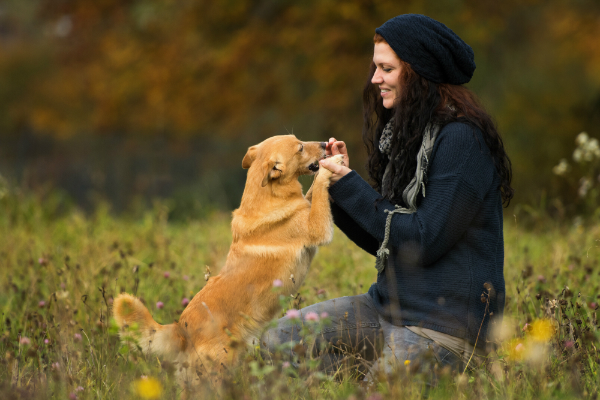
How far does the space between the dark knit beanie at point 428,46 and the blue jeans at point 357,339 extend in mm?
1188

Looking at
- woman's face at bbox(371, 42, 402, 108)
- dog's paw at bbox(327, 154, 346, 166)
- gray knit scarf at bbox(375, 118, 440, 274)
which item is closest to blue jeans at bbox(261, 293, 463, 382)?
gray knit scarf at bbox(375, 118, 440, 274)

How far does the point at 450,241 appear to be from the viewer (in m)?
2.56

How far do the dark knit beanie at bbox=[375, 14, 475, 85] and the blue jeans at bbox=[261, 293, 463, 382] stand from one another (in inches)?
46.8

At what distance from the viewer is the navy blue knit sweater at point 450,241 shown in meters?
2.53

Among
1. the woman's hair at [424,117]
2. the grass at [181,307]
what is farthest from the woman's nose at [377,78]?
the grass at [181,307]

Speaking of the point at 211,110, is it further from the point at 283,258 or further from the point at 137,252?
the point at 283,258

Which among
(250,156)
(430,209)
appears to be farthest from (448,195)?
(250,156)

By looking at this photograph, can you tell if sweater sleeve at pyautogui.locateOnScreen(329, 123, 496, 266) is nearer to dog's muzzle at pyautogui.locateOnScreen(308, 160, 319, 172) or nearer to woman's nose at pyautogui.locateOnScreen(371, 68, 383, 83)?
woman's nose at pyautogui.locateOnScreen(371, 68, 383, 83)

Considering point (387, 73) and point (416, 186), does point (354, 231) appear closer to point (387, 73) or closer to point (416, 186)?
point (416, 186)

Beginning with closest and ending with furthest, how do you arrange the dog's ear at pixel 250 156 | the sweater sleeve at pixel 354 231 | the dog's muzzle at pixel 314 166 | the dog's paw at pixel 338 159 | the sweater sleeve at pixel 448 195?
the sweater sleeve at pixel 448 195, the dog's paw at pixel 338 159, the sweater sleeve at pixel 354 231, the dog's muzzle at pixel 314 166, the dog's ear at pixel 250 156

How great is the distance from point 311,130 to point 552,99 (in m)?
4.34

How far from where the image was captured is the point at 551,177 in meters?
7.33

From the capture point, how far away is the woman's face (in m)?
2.76

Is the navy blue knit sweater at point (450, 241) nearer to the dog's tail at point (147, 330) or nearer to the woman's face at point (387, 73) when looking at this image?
the woman's face at point (387, 73)
